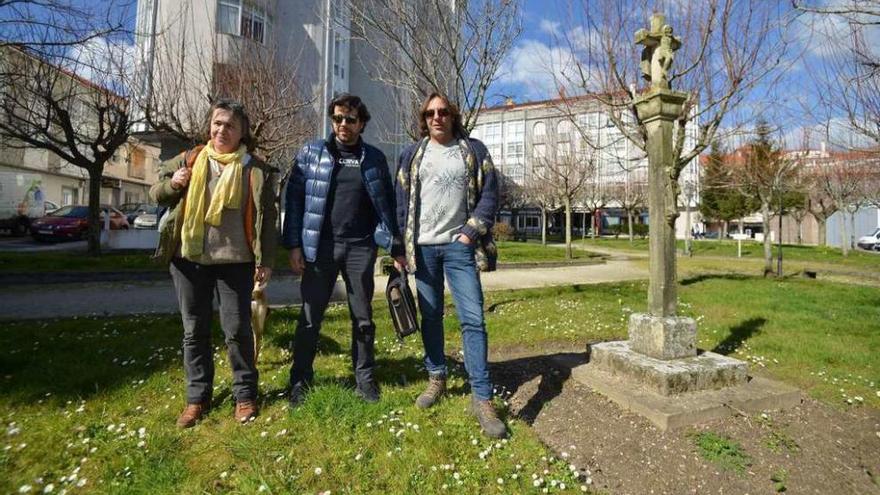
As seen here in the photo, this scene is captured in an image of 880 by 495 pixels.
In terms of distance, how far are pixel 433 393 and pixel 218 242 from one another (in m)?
1.88

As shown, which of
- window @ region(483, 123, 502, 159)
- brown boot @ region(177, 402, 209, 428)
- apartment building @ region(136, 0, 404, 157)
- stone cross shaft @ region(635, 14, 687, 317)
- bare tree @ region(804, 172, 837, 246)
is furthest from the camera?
window @ region(483, 123, 502, 159)

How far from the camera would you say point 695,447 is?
2.94 metres

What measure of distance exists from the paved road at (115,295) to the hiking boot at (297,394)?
4.76 m

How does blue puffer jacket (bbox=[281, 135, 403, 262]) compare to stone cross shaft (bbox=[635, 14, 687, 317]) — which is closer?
blue puffer jacket (bbox=[281, 135, 403, 262])

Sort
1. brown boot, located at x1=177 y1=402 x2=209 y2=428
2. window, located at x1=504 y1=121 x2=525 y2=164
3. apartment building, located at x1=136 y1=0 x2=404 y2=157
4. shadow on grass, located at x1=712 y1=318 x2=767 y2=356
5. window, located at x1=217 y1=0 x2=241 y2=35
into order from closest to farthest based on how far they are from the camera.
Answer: brown boot, located at x1=177 y1=402 x2=209 y2=428
shadow on grass, located at x1=712 y1=318 x2=767 y2=356
apartment building, located at x1=136 y1=0 x2=404 y2=157
window, located at x1=217 y1=0 x2=241 y2=35
window, located at x1=504 y1=121 x2=525 y2=164

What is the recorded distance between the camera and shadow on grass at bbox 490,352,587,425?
141 inches

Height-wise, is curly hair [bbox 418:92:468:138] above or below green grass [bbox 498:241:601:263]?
above

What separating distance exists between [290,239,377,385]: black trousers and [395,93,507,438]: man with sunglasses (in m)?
0.32

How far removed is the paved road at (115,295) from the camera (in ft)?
23.9

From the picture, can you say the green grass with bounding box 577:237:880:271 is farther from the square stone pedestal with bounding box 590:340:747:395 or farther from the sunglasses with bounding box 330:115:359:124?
the sunglasses with bounding box 330:115:359:124

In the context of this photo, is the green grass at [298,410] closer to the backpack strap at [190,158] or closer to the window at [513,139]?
the backpack strap at [190,158]

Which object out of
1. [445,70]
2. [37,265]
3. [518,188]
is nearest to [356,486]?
[445,70]

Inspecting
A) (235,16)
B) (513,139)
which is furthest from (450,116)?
(513,139)

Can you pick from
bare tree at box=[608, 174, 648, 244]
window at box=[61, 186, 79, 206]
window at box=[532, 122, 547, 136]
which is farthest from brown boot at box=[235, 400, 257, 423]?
window at box=[532, 122, 547, 136]
